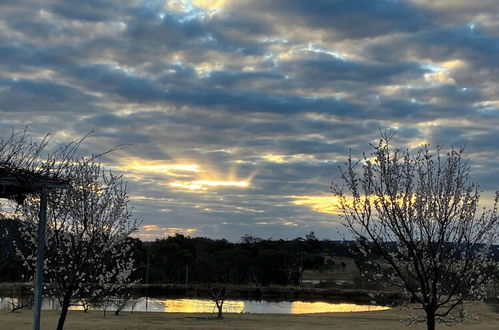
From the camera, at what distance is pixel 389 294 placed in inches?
2362

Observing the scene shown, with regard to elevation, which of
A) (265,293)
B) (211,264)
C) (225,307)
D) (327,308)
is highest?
(211,264)

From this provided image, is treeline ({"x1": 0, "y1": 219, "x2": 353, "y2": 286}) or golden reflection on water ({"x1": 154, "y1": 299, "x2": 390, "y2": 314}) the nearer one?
golden reflection on water ({"x1": 154, "y1": 299, "x2": 390, "y2": 314})

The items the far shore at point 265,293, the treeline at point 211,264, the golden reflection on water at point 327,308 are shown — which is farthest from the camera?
the treeline at point 211,264

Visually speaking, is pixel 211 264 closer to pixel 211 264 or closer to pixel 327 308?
pixel 211 264

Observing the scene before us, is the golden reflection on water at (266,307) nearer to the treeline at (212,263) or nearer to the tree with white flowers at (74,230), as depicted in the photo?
the treeline at (212,263)

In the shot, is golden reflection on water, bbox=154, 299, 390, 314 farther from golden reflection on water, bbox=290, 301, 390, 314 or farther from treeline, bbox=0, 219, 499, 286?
treeline, bbox=0, 219, 499, 286

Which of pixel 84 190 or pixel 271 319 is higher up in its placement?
pixel 84 190

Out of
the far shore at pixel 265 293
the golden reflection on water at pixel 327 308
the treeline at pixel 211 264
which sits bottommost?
the golden reflection on water at pixel 327 308

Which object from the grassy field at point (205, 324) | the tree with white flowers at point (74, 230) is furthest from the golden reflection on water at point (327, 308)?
the tree with white flowers at point (74, 230)

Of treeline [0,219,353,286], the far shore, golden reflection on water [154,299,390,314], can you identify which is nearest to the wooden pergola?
golden reflection on water [154,299,390,314]

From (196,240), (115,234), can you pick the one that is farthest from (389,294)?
(115,234)

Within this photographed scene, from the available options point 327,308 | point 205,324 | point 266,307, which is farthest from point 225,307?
point 205,324

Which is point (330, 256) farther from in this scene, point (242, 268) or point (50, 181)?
point (50, 181)

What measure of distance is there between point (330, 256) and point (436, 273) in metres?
99.7
